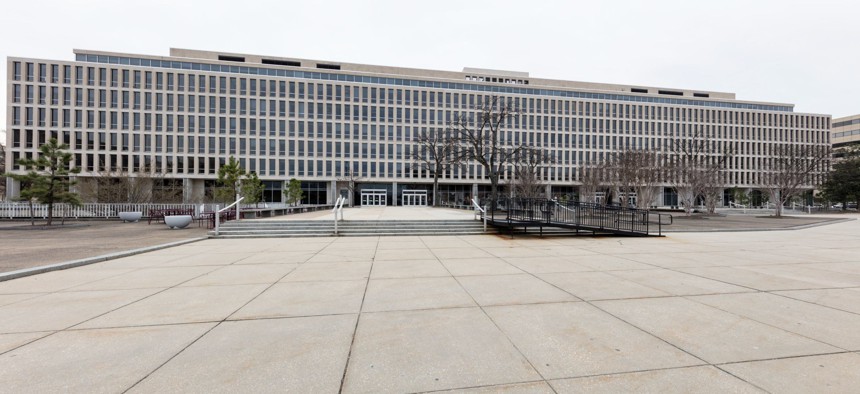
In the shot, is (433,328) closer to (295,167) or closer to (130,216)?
(130,216)

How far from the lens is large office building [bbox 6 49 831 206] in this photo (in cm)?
5044

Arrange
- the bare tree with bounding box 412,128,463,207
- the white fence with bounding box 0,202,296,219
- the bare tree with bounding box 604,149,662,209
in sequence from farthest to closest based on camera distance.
Result: the bare tree with bounding box 604,149,662,209 → the bare tree with bounding box 412,128,463,207 → the white fence with bounding box 0,202,296,219

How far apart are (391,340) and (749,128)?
99.7 metres

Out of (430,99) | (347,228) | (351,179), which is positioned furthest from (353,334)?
(430,99)

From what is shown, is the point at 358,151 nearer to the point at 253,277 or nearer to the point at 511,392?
the point at 253,277

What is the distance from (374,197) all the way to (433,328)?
56.6 metres

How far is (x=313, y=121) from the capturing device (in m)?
58.2

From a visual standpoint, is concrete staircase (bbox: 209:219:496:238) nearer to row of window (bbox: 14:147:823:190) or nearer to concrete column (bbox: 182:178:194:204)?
row of window (bbox: 14:147:823:190)

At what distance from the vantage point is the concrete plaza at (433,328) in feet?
9.58

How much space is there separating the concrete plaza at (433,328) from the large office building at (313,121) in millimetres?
43549

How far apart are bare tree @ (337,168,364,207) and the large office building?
17.8 inches

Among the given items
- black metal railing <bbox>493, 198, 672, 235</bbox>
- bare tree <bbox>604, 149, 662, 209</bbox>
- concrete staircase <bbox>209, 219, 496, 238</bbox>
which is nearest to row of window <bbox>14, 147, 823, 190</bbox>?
bare tree <bbox>604, 149, 662, 209</bbox>

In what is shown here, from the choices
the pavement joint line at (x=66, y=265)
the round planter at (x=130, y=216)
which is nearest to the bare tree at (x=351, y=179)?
the round planter at (x=130, y=216)

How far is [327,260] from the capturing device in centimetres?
878
